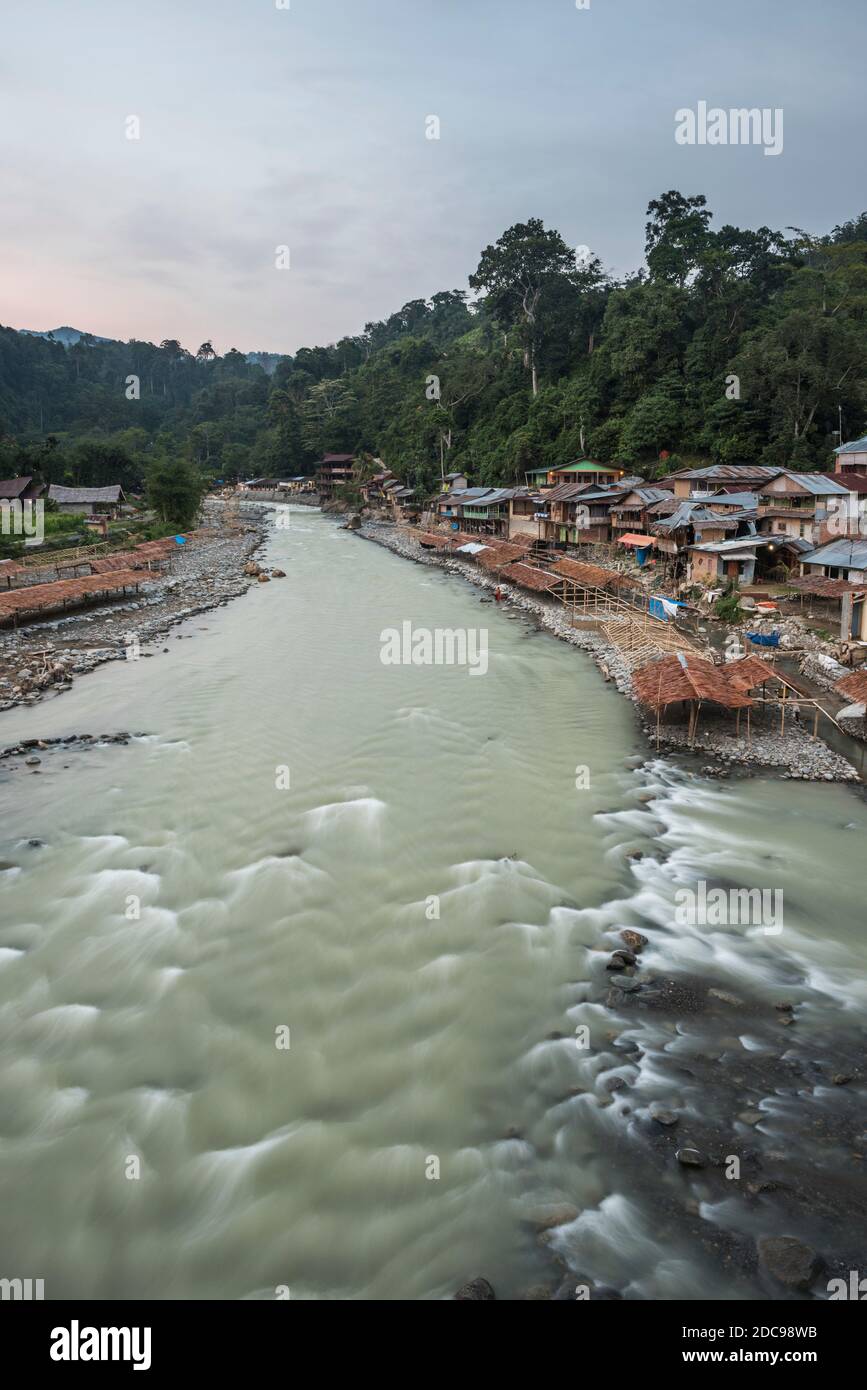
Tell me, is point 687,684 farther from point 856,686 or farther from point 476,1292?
point 476,1292

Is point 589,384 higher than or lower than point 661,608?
higher

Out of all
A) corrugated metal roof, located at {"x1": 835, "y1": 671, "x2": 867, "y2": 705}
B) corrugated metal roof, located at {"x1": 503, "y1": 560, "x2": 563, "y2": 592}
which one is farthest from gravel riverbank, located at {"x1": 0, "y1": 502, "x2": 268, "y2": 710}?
corrugated metal roof, located at {"x1": 835, "y1": 671, "x2": 867, "y2": 705}

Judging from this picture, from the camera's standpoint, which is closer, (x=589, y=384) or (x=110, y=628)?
(x=110, y=628)

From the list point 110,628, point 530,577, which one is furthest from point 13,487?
point 530,577

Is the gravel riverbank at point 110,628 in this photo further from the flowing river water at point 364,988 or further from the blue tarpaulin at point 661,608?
the blue tarpaulin at point 661,608

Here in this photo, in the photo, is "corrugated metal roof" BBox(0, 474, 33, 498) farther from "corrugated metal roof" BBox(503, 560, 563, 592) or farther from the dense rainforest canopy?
"corrugated metal roof" BBox(503, 560, 563, 592)

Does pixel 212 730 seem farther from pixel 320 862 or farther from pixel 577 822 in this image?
pixel 577 822

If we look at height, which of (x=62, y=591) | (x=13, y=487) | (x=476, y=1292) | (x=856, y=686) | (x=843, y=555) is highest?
(x=13, y=487)
